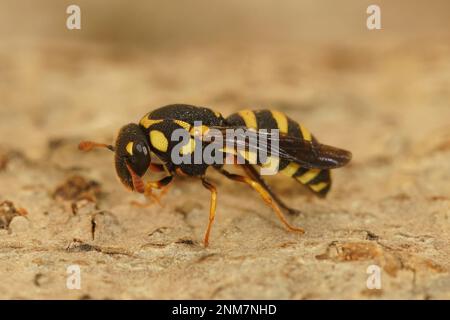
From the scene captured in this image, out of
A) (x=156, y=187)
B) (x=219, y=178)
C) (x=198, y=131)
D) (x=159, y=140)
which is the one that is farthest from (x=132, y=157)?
(x=219, y=178)

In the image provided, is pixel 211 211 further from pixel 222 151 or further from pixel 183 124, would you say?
pixel 183 124

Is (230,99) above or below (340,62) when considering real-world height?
below

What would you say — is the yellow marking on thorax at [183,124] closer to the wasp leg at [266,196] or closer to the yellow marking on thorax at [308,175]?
the wasp leg at [266,196]

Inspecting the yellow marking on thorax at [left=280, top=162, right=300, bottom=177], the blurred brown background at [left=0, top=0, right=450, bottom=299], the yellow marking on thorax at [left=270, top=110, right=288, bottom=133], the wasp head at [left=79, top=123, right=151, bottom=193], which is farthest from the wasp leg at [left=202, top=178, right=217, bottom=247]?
the yellow marking on thorax at [left=270, top=110, right=288, bottom=133]

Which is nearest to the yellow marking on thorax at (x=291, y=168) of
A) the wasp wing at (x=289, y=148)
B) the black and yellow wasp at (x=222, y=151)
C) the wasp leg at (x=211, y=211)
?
the black and yellow wasp at (x=222, y=151)

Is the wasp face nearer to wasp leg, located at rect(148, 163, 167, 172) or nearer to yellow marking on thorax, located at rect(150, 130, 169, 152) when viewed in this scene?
yellow marking on thorax, located at rect(150, 130, 169, 152)
